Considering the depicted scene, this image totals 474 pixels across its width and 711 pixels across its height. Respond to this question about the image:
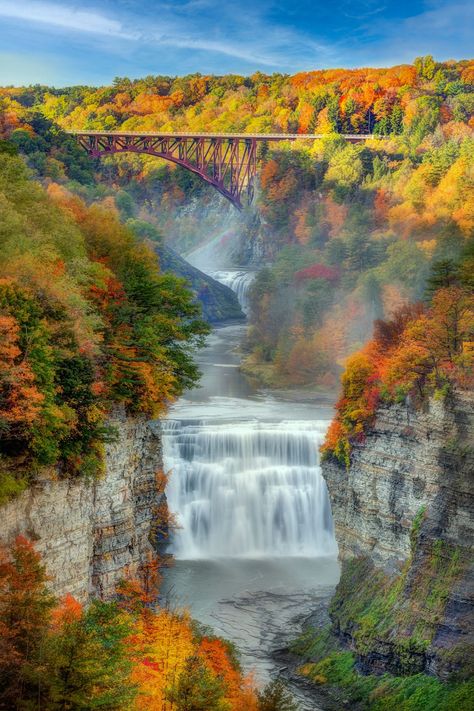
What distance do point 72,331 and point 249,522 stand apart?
77.6ft

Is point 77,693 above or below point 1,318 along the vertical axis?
below

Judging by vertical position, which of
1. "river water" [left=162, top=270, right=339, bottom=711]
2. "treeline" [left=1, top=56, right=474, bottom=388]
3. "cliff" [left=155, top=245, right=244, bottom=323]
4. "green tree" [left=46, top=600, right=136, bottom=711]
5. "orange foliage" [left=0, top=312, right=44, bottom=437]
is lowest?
"river water" [left=162, top=270, right=339, bottom=711]

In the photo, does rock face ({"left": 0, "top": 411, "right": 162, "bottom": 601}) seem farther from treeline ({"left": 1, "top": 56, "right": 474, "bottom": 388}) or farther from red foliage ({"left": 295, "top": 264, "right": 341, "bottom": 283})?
red foliage ({"left": 295, "top": 264, "right": 341, "bottom": 283})

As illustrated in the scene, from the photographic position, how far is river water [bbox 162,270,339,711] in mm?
43500

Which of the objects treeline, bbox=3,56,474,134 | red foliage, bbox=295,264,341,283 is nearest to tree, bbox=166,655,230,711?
→ red foliage, bbox=295,264,341,283

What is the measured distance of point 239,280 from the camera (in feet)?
366

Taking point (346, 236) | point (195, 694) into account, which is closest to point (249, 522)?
point (195, 694)

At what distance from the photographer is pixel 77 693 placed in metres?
21.4

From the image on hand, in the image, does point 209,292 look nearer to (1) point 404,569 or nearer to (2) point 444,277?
(2) point 444,277

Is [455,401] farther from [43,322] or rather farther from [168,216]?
[168,216]

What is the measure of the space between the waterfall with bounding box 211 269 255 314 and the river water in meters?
45.4

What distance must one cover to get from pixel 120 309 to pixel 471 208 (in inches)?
1758

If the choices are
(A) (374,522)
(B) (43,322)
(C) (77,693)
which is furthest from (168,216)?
(C) (77,693)

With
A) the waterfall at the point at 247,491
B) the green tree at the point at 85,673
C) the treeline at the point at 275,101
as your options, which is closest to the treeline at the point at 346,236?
the treeline at the point at 275,101
